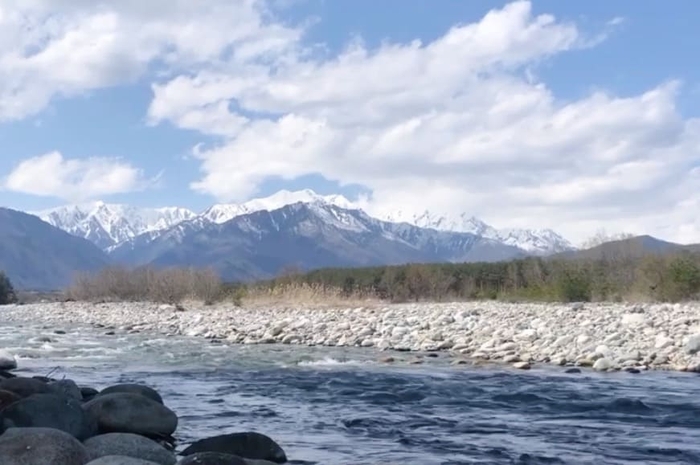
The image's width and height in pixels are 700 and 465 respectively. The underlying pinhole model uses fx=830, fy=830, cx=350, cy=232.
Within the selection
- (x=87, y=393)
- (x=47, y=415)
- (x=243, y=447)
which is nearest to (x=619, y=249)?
(x=87, y=393)

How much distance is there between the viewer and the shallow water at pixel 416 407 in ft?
29.5

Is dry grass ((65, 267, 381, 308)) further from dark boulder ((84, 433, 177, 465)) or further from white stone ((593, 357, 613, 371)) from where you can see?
dark boulder ((84, 433, 177, 465))

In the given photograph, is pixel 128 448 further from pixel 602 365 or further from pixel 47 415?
pixel 602 365

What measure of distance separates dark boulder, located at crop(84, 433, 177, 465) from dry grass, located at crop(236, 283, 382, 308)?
3155cm

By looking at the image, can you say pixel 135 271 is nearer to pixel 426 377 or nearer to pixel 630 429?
pixel 426 377

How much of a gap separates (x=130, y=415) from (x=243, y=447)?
1.82 metres

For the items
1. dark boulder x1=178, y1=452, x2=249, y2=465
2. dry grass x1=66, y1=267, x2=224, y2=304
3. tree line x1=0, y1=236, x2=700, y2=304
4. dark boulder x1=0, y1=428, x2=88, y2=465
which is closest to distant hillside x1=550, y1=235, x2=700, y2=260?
tree line x1=0, y1=236, x2=700, y2=304

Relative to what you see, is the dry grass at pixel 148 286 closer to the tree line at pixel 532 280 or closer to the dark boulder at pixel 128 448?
the tree line at pixel 532 280

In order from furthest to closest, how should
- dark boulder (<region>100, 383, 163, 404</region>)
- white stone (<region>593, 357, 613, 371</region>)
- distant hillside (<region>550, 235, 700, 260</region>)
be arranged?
distant hillside (<region>550, 235, 700, 260</region>)
white stone (<region>593, 357, 613, 371</region>)
dark boulder (<region>100, 383, 163, 404</region>)

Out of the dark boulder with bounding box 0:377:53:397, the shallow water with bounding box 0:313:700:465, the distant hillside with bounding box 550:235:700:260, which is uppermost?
the distant hillside with bounding box 550:235:700:260

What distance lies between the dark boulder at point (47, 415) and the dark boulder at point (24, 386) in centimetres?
134

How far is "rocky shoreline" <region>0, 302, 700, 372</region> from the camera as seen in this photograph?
58.6 feet

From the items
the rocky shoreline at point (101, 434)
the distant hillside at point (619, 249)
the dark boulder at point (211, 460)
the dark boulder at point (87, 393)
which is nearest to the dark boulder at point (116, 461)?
the rocky shoreline at point (101, 434)

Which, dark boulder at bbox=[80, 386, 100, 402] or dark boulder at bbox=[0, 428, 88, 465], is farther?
dark boulder at bbox=[80, 386, 100, 402]
